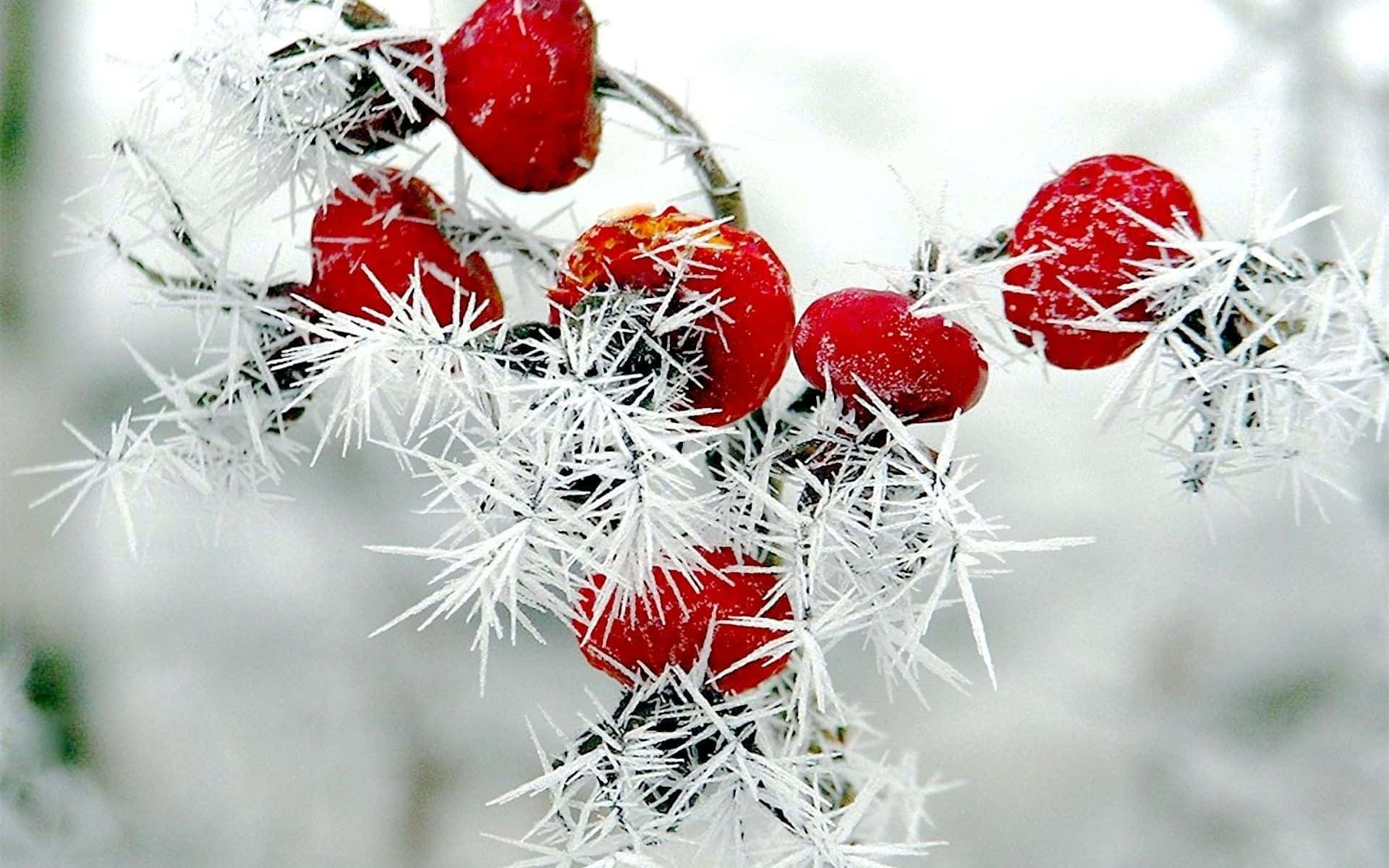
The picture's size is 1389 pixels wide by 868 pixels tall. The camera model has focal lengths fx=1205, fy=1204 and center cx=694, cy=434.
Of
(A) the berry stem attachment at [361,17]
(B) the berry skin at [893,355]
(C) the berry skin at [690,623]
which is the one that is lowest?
(C) the berry skin at [690,623]

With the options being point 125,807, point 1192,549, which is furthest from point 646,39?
point 125,807

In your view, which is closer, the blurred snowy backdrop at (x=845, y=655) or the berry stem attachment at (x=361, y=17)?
the berry stem attachment at (x=361, y=17)

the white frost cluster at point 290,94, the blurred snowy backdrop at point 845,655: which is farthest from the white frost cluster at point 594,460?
the blurred snowy backdrop at point 845,655

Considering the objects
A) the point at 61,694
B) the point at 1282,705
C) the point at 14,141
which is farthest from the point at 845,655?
the point at 14,141

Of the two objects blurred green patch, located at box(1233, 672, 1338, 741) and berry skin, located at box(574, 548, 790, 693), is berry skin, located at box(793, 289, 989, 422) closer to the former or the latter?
berry skin, located at box(574, 548, 790, 693)

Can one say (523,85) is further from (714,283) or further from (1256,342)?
(1256,342)

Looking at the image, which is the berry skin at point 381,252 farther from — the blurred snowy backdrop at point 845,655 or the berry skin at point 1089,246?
the blurred snowy backdrop at point 845,655

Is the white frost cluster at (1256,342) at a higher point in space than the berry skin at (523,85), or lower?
lower

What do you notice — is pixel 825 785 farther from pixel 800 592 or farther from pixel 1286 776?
pixel 1286 776
